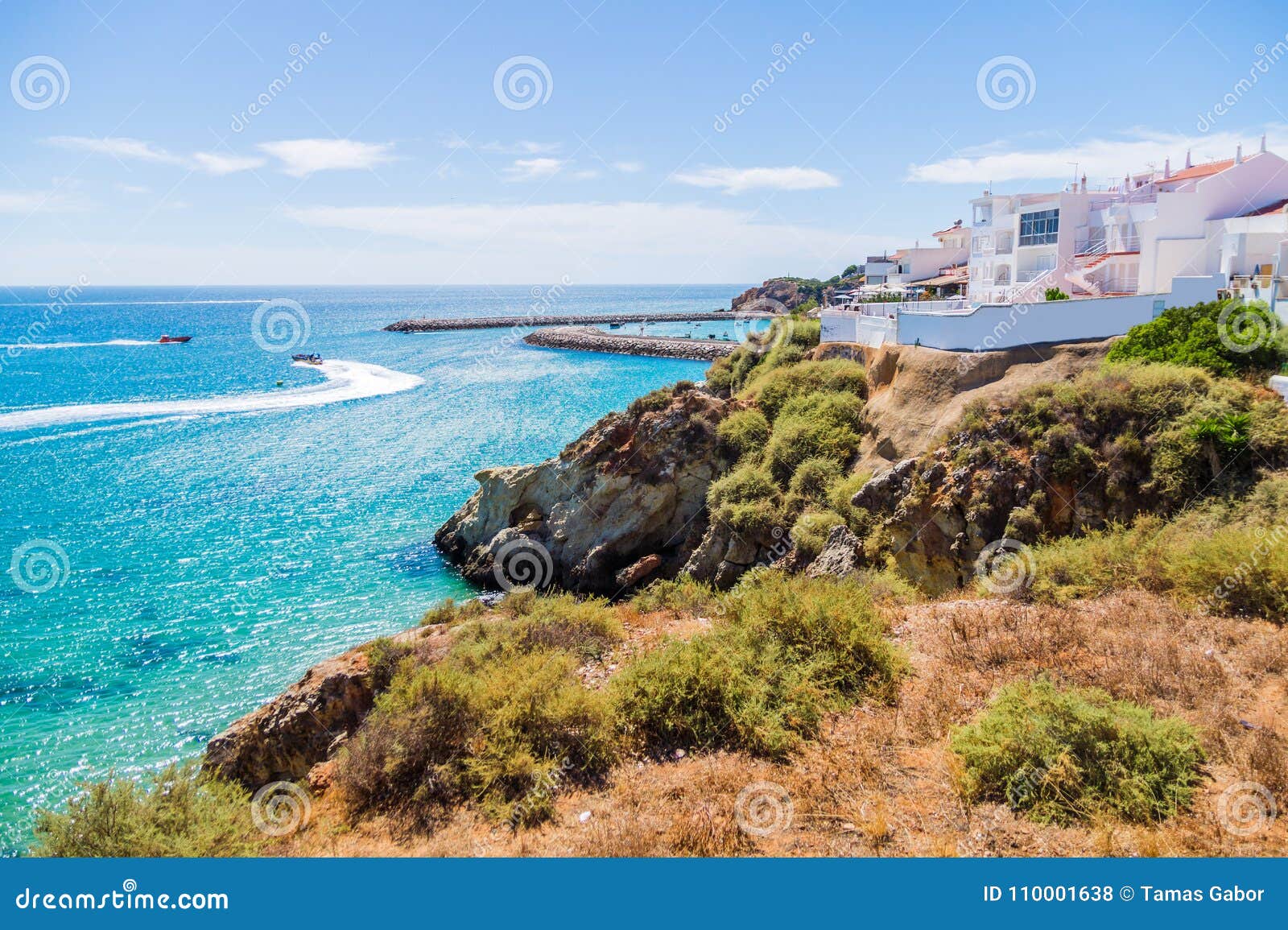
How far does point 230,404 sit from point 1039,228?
54.2 meters

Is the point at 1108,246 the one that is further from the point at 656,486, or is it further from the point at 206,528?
Answer: the point at 206,528

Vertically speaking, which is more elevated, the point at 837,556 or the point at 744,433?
the point at 744,433

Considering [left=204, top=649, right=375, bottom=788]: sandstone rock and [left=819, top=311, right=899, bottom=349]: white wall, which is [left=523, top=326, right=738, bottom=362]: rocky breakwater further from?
[left=204, top=649, right=375, bottom=788]: sandstone rock

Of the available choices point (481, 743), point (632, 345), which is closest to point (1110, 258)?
point (481, 743)

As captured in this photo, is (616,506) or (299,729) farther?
(616,506)

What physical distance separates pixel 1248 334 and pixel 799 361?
13.6 meters

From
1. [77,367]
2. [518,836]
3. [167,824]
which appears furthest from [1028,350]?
[77,367]

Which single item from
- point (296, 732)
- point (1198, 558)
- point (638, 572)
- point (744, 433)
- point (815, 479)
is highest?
point (744, 433)

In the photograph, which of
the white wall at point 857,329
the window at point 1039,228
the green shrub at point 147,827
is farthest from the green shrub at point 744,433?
the green shrub at point 147,827

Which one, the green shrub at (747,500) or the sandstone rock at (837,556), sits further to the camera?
the green shrub at (747,500)

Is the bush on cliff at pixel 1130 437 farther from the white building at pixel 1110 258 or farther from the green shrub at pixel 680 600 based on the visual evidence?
the green shrub at pixel 680 600

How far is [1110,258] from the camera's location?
2528 cm

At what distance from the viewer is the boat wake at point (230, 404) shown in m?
49.1

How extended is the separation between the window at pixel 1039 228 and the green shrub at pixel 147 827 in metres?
31.8
